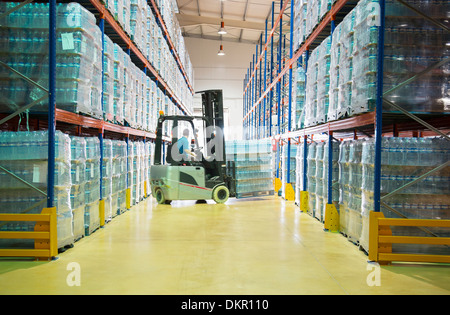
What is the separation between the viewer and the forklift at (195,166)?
9.89 metres

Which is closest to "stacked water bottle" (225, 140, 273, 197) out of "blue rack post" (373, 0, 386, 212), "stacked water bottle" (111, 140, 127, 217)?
"stacked water bottle" (111, 140, 127, 217)

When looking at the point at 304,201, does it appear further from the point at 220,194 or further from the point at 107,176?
the point at 107,176

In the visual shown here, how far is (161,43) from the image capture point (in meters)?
12.7

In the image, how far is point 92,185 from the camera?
635cm

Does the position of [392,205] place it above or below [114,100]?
below

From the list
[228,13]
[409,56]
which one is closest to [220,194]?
[409,56]

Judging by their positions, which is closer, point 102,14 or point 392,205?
point 392,205

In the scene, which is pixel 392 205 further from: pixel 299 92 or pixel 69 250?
pixel 299 92

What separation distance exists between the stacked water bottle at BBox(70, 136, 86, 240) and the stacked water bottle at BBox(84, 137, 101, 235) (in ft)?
0.66

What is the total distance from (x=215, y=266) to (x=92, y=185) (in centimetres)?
285

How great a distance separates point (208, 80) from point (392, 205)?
86.2 feet

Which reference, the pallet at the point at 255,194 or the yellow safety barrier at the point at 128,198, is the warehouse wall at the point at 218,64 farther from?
the yellow safety barrier at the point at 128,198
